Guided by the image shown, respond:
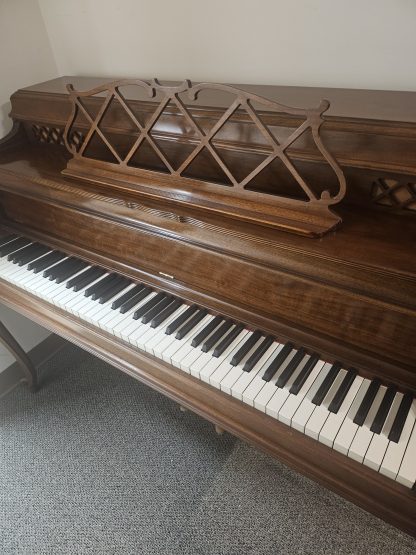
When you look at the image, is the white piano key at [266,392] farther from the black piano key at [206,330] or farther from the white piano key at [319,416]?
the black piano key at [206,330]

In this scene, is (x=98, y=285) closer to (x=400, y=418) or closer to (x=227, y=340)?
(x=227, y=340)

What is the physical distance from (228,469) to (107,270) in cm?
105

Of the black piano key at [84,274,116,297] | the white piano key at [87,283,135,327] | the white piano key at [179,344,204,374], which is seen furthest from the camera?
the black piano key at [84,274,116,297]

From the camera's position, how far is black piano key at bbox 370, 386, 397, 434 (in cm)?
94

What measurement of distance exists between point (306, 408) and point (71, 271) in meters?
1.07

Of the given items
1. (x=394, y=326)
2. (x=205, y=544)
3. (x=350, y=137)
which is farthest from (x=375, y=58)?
(x=205, y=544)

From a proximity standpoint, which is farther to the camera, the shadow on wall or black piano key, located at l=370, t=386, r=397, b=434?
the shadow on wall

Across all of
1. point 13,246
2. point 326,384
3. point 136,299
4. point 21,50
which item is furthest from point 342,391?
point 21,50

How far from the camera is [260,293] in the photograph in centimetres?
118

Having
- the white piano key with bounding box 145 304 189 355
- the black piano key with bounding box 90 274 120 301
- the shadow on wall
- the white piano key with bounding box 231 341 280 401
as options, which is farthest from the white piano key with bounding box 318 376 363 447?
the shadow on wall

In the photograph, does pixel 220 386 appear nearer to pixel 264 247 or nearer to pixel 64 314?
pixel 264 247

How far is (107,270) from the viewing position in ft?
5.19

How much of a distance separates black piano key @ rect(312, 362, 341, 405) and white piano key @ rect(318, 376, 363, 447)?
47 millimetres

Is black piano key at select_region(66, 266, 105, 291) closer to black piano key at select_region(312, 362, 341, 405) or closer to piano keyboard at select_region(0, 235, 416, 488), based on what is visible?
piano keyboard at select_region(0, 235, 416, 488)
